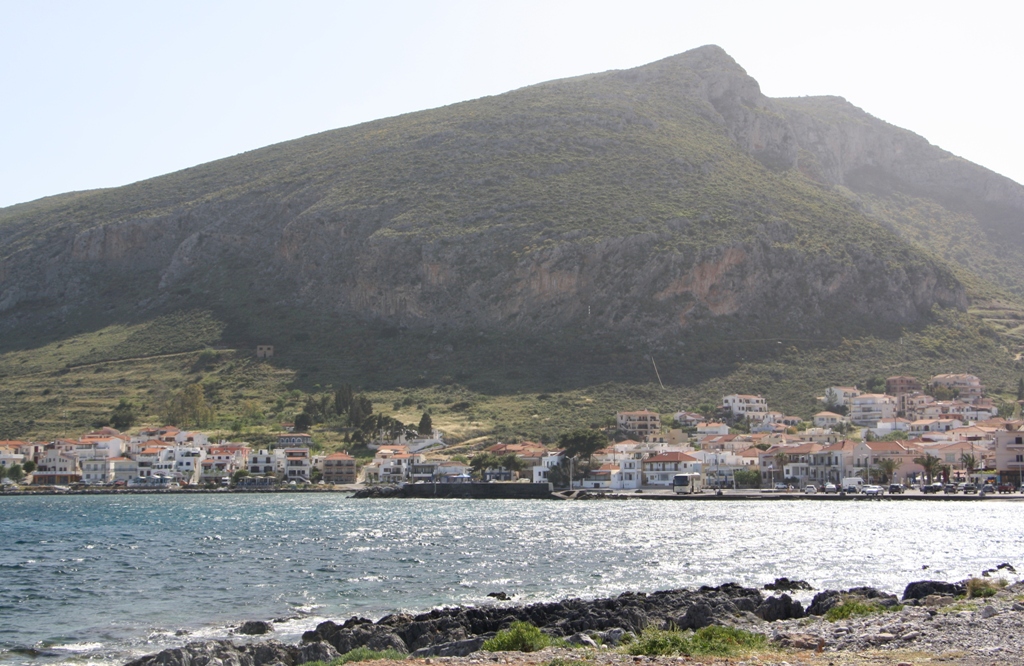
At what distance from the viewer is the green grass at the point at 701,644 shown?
18531mm

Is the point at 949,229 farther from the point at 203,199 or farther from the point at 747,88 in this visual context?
the point at 203,199

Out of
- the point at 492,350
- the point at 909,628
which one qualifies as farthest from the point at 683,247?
the point at 909,628

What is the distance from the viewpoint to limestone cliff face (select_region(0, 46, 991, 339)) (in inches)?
4867

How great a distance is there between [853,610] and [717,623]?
369cm

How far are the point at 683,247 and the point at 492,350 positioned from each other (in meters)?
23.0

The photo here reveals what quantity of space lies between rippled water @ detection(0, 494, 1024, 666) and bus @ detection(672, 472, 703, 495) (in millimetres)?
12350

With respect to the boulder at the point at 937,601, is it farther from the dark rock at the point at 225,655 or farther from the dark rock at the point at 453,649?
the dark rock at the point at 225,655

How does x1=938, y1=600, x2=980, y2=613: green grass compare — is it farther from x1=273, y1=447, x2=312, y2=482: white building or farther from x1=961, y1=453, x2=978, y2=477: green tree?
x1=273, y1=447, x2=312, y2=482: white building

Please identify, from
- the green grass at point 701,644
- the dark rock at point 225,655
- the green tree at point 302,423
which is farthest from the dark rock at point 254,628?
the green tree at point 302,423

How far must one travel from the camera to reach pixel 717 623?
943 inches

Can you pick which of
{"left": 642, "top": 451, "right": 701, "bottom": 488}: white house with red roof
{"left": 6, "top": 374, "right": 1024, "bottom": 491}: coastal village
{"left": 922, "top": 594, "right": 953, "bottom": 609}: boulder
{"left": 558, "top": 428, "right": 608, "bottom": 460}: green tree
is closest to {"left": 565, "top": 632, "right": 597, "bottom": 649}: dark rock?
{"left": 922, "top": 594, "right": 953, "bottom": 609}: boulder

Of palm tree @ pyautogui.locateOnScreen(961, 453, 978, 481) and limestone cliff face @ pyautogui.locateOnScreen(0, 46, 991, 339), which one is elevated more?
limestone cliff face @ pyautogui.locateOnScreen(0, 46, 991, 339)

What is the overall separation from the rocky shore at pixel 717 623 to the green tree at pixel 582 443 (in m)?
59.1

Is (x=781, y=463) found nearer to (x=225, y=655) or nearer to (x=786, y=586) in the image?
(x=786, y=586)
